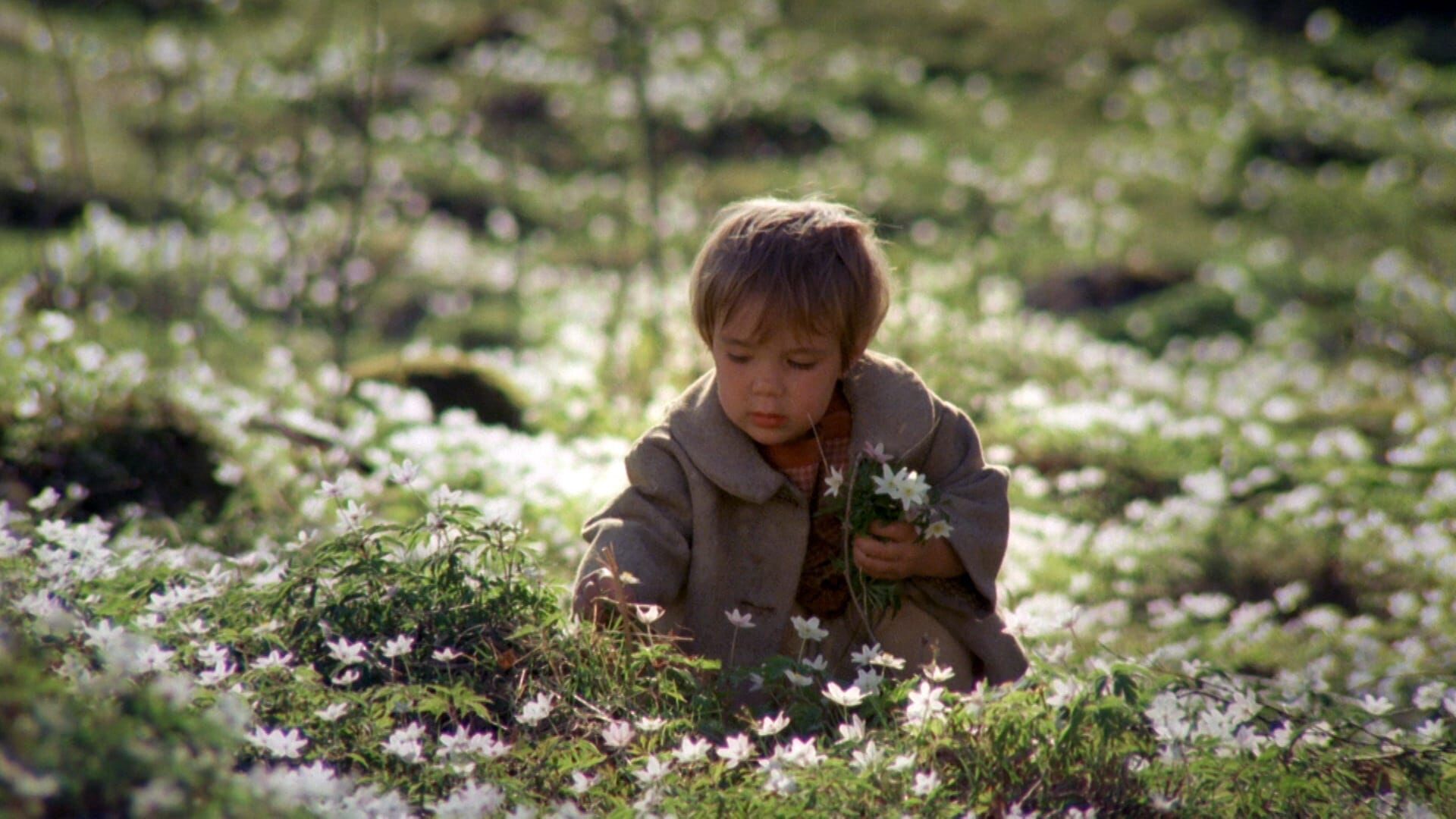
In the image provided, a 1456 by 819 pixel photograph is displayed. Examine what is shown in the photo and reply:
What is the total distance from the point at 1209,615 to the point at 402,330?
19.1 feet

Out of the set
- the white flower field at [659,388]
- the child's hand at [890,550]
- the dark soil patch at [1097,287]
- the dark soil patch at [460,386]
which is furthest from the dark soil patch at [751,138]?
the child's hand at [890,550]

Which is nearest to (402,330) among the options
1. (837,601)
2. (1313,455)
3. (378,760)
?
(1313,455)

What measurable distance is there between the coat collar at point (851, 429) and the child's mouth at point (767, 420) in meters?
0.12

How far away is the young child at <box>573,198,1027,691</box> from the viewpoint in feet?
11.5

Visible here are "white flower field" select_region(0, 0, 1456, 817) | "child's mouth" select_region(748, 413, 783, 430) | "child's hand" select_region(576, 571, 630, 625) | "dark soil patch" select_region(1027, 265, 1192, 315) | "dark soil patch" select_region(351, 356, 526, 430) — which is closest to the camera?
"white flower field" select_region(0, 0, 1456, 817)

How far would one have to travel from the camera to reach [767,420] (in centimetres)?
358

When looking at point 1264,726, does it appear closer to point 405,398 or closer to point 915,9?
point 405,398

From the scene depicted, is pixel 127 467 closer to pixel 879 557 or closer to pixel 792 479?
pixel 792 479

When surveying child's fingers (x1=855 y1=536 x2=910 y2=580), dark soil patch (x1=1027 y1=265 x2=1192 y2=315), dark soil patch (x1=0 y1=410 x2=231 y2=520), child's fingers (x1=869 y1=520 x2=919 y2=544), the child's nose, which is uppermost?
the child's nose

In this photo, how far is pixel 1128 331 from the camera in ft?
33.0

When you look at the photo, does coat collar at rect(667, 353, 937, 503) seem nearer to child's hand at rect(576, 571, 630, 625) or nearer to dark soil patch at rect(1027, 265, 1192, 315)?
child's hand at rect(576, 571, 630, 625)

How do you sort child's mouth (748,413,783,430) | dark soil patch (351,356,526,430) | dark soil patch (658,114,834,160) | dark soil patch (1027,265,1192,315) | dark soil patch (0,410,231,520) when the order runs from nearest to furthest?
child's mouth (748,413,783,430) < dark soil patch (0,410,231,520) < dark soil patch (351,356,526,430) < dark soil patch (1027,265,1192,315) < dark soil patch (658,114,834,160)

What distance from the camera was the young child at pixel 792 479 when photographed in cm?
351

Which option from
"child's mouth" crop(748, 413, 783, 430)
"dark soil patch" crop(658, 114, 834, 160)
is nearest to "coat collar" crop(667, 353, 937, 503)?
"child's mouth" crop(748, 413, 783, 430)
